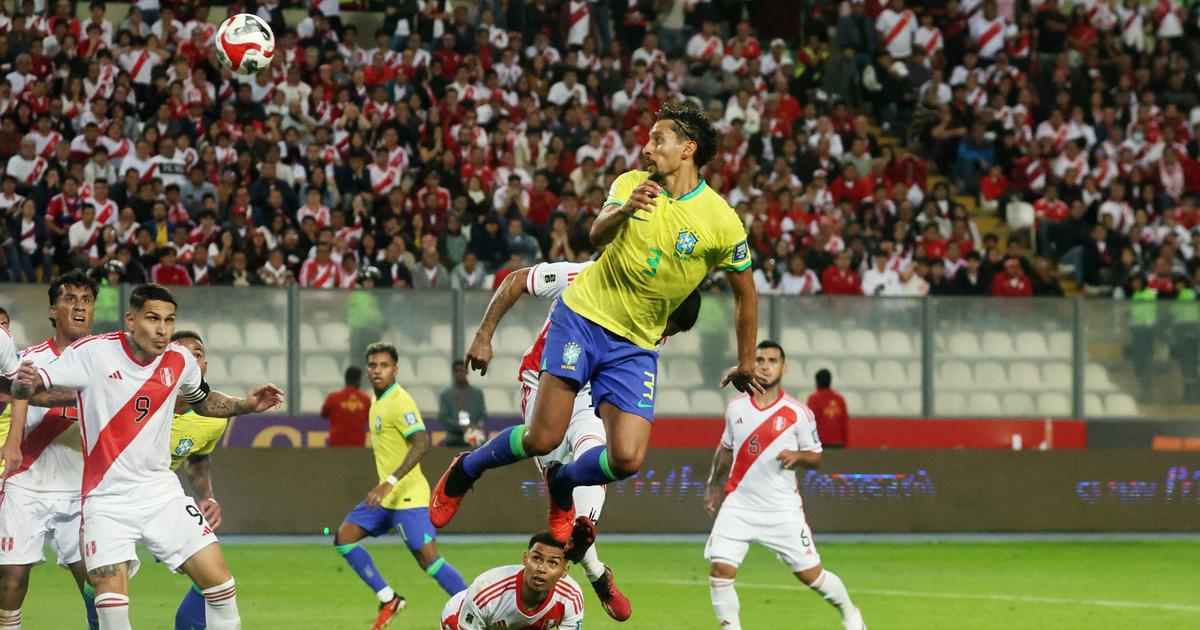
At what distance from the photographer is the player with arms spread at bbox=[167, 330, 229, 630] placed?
31.5 feet

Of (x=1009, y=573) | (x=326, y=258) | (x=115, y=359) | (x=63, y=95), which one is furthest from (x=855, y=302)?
(x=115, y=359)

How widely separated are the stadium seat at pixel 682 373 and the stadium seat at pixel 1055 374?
13.4 ft

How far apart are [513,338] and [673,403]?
202 cm

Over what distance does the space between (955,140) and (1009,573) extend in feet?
33.2

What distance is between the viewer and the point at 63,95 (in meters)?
20.4

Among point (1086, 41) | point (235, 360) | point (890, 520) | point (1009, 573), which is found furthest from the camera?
point (1086, 41)

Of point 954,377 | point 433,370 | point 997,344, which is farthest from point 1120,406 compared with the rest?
point 433,370

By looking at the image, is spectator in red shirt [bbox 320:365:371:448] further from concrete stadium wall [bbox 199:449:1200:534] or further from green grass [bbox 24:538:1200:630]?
green grass [bbox 24:538:1200:630]

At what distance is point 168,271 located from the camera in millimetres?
18281

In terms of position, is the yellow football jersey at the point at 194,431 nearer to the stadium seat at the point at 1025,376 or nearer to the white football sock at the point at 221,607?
the white football sock at the point at 221,607

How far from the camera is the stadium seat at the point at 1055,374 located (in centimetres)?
2022

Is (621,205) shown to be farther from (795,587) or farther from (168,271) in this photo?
(168,271)

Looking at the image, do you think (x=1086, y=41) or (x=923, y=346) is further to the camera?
(x=1086, y=41)

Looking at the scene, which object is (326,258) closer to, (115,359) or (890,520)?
(890,520)
